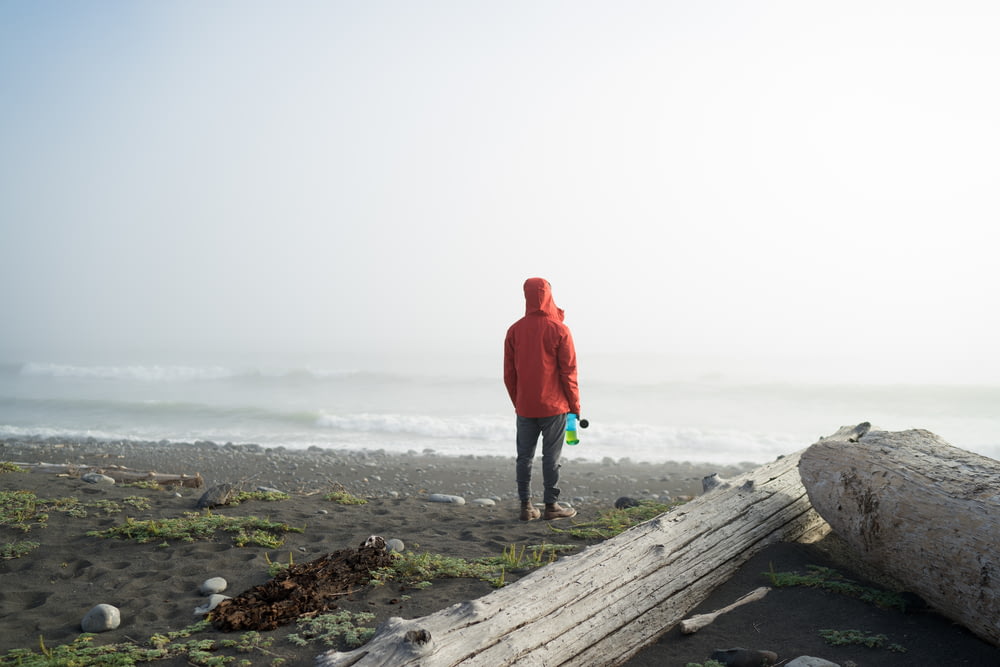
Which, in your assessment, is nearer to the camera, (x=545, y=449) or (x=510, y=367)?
(x=545, y=449)

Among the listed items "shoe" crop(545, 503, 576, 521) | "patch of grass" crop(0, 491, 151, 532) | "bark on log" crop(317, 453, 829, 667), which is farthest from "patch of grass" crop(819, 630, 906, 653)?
"patch of grass" crop(0, 491, 151, 532)

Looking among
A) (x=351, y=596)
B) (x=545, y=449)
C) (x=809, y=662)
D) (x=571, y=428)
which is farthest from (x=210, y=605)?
(x=571, y=428)

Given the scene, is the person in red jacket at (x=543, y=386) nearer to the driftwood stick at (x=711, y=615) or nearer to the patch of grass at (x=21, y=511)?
the driftwood stick at (x=711, y=615)

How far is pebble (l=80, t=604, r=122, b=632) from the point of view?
352cm

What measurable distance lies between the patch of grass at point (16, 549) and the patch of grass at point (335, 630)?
111 inches

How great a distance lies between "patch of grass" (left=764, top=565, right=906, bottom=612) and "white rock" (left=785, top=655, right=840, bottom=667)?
39.7 inches

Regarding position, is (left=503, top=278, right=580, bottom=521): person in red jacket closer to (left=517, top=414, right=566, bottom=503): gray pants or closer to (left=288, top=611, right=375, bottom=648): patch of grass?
(left=517, top=414, right=566, bottom=503): gray pants

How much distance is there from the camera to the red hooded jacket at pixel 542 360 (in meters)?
6.68

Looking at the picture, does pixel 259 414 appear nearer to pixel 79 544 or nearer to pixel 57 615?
pixel 79 544

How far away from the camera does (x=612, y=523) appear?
19.4ft

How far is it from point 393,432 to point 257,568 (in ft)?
44.4

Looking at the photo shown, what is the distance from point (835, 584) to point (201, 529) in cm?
494

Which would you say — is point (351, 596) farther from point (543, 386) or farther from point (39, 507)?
point (39, 507)

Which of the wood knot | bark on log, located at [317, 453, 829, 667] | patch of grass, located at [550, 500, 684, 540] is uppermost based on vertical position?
the wood knot
